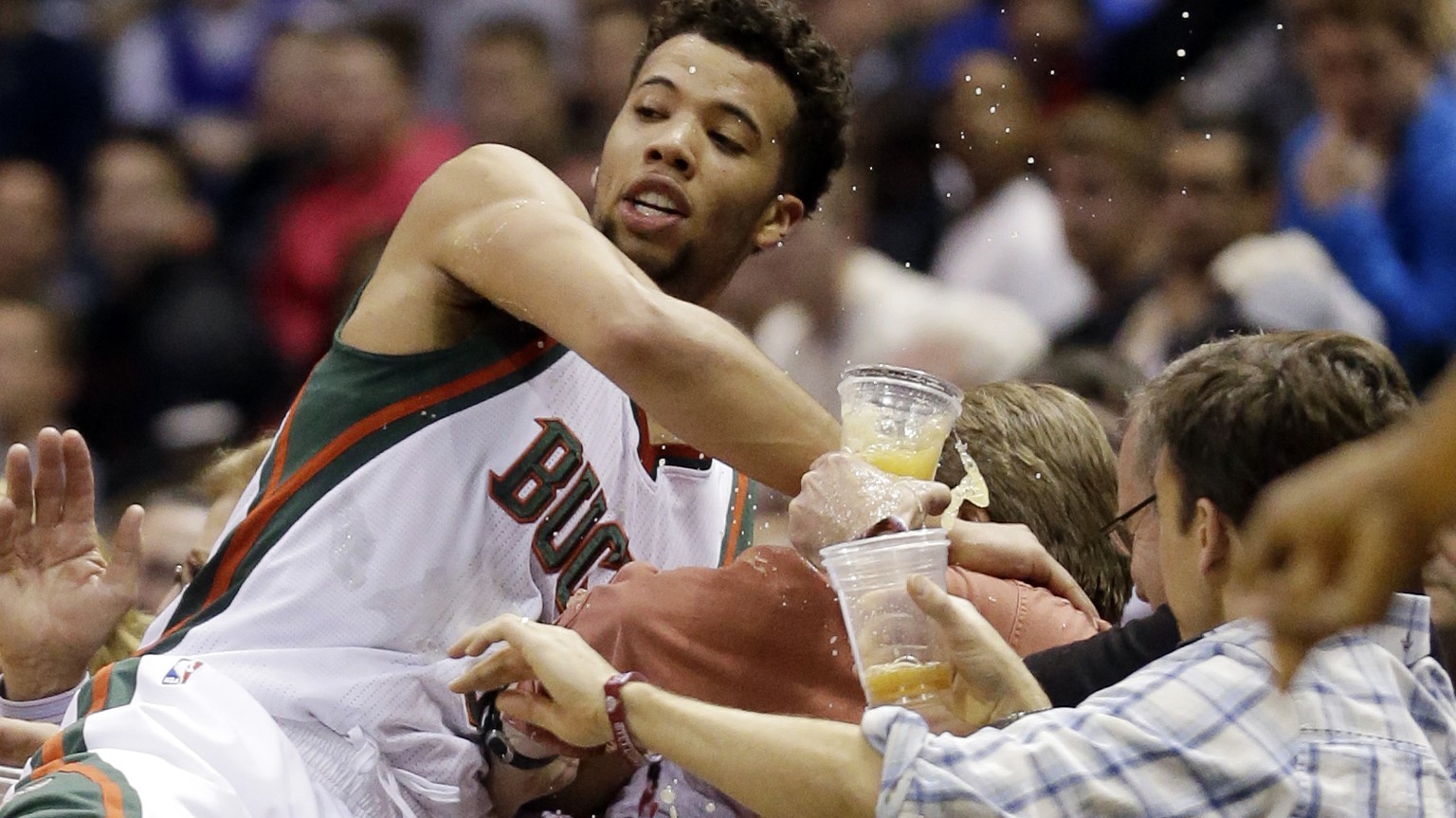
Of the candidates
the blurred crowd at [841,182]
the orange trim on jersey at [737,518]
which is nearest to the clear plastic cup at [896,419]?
the orange trim on jersey at [737,518]

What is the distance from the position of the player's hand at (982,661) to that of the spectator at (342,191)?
4471 millimetres

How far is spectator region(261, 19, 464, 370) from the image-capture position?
267 inches

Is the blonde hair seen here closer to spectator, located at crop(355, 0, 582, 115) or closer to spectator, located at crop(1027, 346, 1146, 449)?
spectator, located at crop(1027, 346, 1146, 449)

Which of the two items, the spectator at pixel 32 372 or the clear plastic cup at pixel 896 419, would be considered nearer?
the clear plastic cup at pixel 896 419

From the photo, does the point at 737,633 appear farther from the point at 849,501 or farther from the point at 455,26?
the point at 455,26

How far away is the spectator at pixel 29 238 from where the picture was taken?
23.4 feet

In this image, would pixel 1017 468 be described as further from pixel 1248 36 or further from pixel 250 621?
pixel 1248 36

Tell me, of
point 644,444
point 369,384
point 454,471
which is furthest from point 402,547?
point 644,444

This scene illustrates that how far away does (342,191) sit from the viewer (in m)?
6.91

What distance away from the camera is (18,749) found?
3.38m

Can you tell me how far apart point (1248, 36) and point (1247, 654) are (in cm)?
437

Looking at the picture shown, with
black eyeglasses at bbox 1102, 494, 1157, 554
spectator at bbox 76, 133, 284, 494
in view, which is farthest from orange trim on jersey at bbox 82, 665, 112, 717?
spectator at bbox 76, 133, 284, 494

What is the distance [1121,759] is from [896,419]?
68 cm

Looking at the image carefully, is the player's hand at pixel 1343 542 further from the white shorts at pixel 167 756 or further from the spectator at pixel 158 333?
the spectator at pixel 158 333
